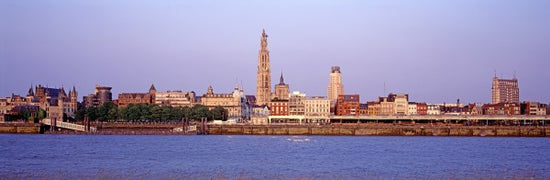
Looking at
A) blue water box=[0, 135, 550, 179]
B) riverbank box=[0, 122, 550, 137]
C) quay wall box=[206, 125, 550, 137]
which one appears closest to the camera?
blue water box=[0, 135, 550, 179]

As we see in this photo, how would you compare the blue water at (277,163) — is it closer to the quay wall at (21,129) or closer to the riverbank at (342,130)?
the riverbank at (342,130)

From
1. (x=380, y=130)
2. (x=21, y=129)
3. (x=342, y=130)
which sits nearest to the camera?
(x=380, y=130)

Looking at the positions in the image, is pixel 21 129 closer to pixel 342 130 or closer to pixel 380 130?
pixel 342 130

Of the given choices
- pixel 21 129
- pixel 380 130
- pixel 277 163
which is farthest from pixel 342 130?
pixel 277 163

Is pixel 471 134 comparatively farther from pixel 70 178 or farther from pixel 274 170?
pixel 70 178

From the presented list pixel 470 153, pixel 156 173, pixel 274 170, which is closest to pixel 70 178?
pixel 156 173

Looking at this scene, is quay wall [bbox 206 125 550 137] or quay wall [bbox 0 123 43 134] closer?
quay wall [bbox 206 125 550 137]

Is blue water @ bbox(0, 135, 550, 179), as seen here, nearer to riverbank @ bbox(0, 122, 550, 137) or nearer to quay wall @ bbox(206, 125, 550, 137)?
quay wall @ bbox(206, 125, 550, 137)

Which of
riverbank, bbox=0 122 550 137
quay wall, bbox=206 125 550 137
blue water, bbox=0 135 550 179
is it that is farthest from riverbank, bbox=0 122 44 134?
blue water, bbox=0 135 550 179

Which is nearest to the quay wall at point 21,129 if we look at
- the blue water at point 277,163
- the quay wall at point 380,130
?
the quay wall at point 380,130

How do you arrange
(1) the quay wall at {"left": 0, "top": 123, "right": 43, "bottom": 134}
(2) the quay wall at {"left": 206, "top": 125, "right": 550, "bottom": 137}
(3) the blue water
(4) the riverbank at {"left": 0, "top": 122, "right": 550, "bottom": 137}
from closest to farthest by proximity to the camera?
(3) the blue water → (2) the quay wall at {"left": 206, "top": 125, "right": 550, "bottom": 137} → (4) the riverbank at {"left": 0, "top": 122, "right": 550, "bottom": 137} → (1) the quay wall at {"left": 0, "top": 123, "right": 43, "bottom": 134}

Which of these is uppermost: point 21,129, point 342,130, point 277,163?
point 21,129

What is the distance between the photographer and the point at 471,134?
156m

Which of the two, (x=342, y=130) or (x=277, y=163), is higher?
(x=342, y=130)
